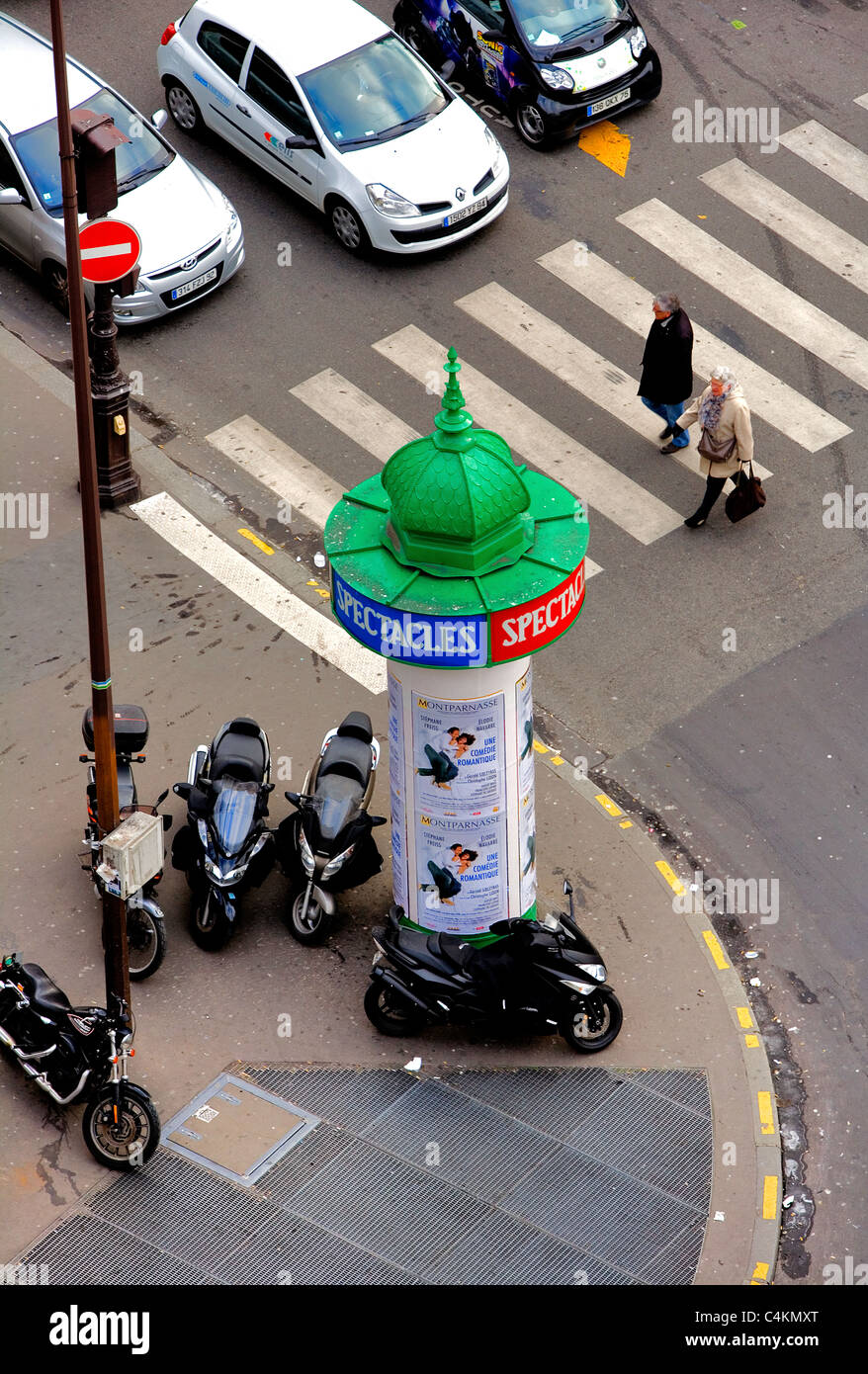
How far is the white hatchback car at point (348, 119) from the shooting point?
18.1 meters

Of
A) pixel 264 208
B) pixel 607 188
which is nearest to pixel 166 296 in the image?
pixel 264 208

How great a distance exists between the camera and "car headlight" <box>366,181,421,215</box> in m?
18.0

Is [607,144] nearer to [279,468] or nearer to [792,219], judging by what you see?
[792,219]

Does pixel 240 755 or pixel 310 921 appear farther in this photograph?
pixel 240 755

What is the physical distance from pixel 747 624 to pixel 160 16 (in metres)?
10.3

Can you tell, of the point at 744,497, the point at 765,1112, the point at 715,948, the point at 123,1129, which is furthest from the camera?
the point at 744,497

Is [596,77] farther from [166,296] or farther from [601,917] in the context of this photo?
[601,917]

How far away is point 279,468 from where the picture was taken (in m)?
16.7

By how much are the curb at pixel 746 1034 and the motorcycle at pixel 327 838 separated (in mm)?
1873

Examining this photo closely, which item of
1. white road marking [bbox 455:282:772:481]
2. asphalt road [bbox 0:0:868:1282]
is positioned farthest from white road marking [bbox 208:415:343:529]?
white road marking [bbox 455:282:772:481]

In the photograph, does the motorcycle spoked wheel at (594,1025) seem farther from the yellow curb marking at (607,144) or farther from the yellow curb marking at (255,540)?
the yellow curb marking at (607,144)

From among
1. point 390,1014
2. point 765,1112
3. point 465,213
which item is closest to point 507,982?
point 390,1014

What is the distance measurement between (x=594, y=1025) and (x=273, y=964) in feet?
7.12

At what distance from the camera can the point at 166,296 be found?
17656 mm
